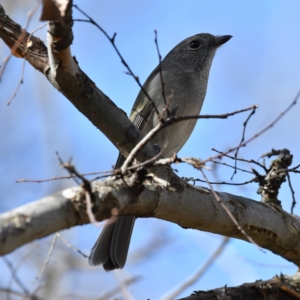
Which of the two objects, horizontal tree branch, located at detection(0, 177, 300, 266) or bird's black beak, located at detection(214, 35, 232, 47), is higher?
bird's black beak, located at detection(214, 35, 232, 47)

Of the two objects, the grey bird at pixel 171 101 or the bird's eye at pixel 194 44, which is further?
the bird's eye at pixel 194 44

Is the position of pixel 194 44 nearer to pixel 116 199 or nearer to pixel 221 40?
pixel 221 40

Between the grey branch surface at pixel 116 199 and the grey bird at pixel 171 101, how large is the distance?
0.37 metres

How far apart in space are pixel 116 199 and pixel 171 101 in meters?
2.14

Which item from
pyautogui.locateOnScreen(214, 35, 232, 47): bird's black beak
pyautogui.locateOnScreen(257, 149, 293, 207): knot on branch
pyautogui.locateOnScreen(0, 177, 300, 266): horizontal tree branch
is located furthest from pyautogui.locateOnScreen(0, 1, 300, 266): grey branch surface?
pyautogui.locateOnScreen(214, 35, 232, 47): bird's black beak

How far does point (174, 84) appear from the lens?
15.8ft

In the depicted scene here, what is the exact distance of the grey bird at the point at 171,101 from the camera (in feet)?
12.9

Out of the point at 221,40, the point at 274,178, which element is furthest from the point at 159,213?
the point at 221,40

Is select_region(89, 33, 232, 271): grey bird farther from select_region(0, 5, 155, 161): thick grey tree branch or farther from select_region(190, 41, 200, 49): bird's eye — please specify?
select_region(0, 5, 155, 161): thick grey tree branch

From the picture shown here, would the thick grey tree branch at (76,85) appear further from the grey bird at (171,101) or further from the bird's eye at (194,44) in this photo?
the bird's eye at (194,44)

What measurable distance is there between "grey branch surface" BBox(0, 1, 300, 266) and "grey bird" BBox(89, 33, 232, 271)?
0.37 metres

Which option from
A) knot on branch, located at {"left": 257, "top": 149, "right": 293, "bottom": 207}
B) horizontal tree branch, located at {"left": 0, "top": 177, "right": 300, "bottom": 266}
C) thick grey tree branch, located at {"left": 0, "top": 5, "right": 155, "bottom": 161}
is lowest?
horizontal tree branch, located at {"left": 0, "top": 177, "right": 300, "bottom": 266}

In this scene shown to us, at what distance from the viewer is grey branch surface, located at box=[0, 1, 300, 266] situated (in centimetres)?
224

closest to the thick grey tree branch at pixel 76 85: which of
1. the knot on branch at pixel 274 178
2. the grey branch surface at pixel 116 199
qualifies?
the grey branch surface at pixel 116 199
